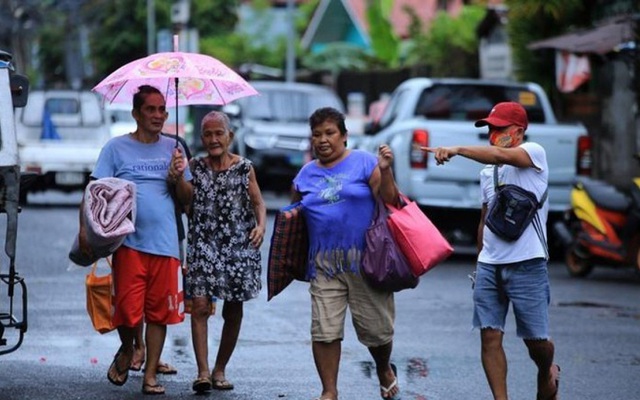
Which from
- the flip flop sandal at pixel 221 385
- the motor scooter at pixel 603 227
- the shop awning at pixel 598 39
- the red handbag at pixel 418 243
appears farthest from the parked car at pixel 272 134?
the red handbag at pixel 418 243

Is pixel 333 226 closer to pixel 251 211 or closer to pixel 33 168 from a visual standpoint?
pixel 251 211

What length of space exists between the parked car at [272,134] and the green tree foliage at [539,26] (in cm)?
373

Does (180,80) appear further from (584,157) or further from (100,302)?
(584,157)

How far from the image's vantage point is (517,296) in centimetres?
805

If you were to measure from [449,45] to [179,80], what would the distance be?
93.9 feet

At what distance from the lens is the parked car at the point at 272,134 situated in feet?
83.1

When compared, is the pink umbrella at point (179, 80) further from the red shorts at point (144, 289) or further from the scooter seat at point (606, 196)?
the scooter seat at point (606, 196)

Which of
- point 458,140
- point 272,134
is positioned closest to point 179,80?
point 458,140

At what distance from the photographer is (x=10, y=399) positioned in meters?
A: 8.76

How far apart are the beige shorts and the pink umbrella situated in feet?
4.98

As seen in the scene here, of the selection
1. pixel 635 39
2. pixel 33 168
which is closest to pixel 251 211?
pixel 635 39

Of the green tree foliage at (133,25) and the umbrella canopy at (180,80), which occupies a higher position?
the umbrella canopy at (180,80)

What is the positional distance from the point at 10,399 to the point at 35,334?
2705 millimetres

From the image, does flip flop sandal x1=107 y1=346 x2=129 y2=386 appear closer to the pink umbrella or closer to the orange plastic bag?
the orange plastic bag
